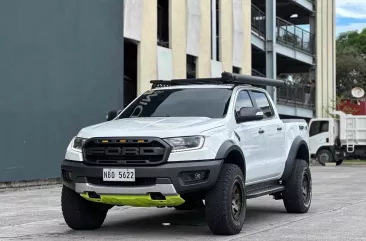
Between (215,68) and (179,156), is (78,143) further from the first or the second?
(215,68)

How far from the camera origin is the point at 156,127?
7719 millimetres

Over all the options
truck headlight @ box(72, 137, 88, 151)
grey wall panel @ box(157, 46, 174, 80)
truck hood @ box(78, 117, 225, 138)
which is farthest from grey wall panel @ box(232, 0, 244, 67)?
truck headlight @ box(72, 137, 88, 151)

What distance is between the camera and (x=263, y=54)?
31828mm

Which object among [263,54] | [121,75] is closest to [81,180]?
[121,75]

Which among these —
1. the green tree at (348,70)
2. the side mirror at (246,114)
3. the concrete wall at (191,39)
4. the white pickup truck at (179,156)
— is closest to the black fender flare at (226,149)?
the white pickup truck at (179,156)

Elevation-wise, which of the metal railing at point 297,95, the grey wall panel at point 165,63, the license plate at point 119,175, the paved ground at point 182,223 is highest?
the grey wall panel at point 165,63

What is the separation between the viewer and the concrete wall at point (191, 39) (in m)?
20.0

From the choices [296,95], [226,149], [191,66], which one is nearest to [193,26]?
[191,66]

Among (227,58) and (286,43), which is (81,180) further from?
(286,43)

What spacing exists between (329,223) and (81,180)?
3614 mm

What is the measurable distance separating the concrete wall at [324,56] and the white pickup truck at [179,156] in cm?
2705

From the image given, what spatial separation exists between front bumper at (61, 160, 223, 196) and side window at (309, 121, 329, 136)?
81.4 feet

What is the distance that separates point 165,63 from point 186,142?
45.2 feet

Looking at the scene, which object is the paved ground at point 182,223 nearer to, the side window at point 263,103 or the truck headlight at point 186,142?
the truck headlight at point 186,142
